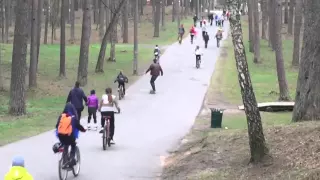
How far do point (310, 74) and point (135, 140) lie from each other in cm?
532

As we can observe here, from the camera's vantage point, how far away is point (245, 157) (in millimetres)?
10898

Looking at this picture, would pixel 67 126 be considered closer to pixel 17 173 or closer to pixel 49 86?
pixel 17 173

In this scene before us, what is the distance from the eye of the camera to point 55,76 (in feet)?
112

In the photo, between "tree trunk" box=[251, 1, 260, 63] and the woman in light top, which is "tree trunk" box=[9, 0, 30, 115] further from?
"tree trunk" box=[251, 1, 260, 63]

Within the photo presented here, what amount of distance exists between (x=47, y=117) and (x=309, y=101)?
11.0 meters

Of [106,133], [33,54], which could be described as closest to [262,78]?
[33,54]

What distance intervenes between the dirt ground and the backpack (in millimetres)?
2327

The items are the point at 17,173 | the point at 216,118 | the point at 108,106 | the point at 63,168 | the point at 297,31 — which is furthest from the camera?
the point at 297,31

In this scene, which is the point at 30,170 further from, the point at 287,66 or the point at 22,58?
the point at 287,66

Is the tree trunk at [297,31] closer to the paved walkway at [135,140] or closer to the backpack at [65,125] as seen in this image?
the paved walkway at [135,140]

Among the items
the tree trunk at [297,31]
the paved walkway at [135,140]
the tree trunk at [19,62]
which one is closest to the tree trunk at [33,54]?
the paved walkway at [135,140]

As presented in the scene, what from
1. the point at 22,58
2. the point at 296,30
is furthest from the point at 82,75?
the point at 296,30

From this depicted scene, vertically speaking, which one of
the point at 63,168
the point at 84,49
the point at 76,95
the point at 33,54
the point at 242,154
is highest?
the point at 84,49

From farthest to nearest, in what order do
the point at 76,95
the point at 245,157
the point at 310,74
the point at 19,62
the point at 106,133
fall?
the point at 19,62
the point at 76,95
the point at 106,133
the point at 310,74
the point at 245,157
